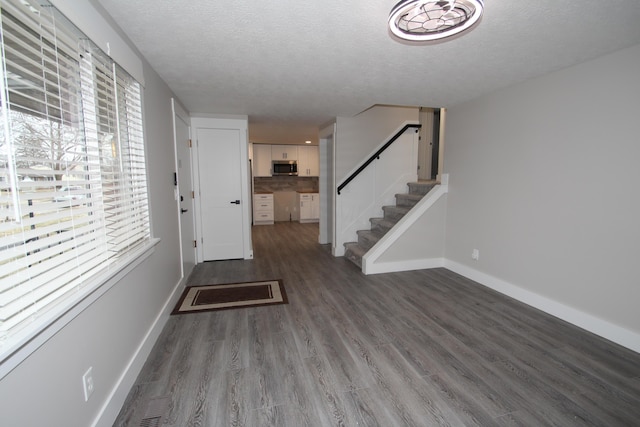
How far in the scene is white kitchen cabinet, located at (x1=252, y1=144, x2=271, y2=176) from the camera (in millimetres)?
7754

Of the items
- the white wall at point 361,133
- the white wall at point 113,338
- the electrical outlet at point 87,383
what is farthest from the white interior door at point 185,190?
the white wall at point 361,133

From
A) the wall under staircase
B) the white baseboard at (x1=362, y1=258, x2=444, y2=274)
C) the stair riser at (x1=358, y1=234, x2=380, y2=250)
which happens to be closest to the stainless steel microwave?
the stair riser at (x1=358, y1=234, x2=380, y2=250)

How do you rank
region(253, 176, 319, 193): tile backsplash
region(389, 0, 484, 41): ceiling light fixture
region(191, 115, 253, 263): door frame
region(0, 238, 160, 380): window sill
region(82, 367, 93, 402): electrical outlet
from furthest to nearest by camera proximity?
region(253, 176, 319, 193): tile backsplash, region(191, 115, 253, 263): door frame, region(389, 0, 484, 41): ceiling light fixture, region(82, 367, 93, 402): electrical outlet, region(0, 238, 160, 380): window sill

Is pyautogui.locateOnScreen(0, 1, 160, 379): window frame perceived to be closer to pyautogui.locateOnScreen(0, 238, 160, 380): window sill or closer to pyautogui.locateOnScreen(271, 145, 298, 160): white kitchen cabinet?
pyautogui.locateOnScreen(0, 238, 160, 380): window sill

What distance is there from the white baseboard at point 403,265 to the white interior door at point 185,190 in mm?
2316

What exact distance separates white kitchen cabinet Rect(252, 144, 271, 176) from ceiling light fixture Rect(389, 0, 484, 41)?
257 inches

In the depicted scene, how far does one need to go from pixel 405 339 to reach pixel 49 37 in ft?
8.92

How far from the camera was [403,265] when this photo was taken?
3.93m

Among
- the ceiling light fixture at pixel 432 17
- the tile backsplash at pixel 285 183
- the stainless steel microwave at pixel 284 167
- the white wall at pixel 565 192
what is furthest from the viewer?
the tile backsplash at pixel 285 183

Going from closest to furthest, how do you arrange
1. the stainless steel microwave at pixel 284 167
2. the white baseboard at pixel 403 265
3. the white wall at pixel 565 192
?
the white wall at pixel 565 192
the white baseboard at pixel 403 265
the stainless steel microwave at pixel 284 167

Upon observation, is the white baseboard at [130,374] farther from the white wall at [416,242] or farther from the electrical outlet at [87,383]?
the white wall at [416,242]

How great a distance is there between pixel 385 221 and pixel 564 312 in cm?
242

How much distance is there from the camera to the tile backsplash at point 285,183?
8.29 m

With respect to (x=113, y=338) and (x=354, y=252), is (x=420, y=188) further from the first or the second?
(x=113, y=338)
